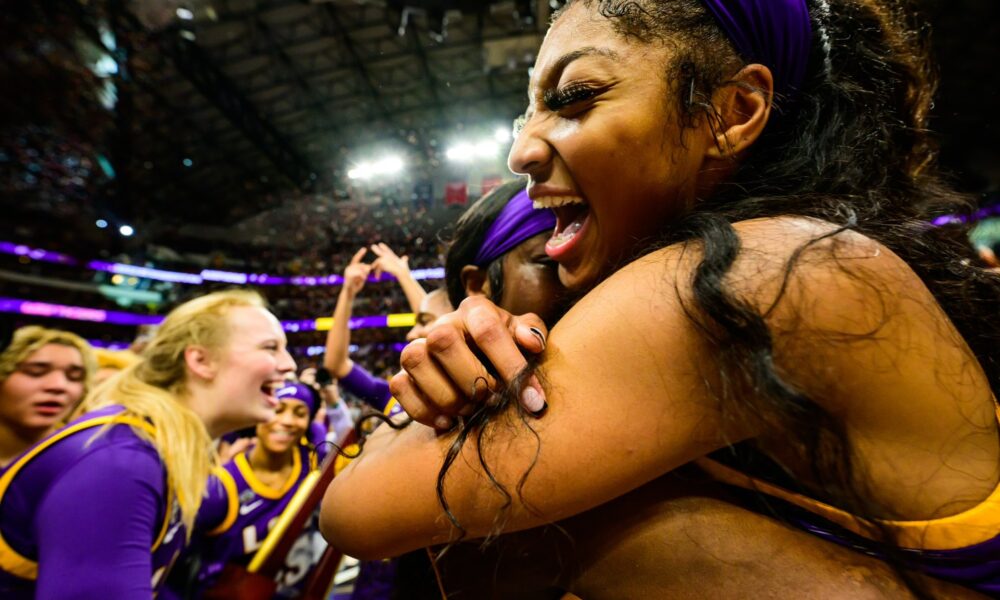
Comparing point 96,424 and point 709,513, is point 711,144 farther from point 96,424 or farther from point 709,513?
point 96,424

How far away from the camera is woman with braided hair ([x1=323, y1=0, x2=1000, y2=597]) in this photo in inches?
23.7

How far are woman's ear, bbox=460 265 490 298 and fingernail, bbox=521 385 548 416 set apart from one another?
90 cm

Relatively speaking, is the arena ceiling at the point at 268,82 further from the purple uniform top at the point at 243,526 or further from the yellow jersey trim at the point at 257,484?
the purple uniform top at the point at 243,526

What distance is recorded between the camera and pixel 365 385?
7.96 ft

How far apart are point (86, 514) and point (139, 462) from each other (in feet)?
0.67

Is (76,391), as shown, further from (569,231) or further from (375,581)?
(569,231)

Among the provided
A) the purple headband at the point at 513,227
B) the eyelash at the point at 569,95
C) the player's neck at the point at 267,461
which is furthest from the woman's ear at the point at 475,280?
the player's neck at the point at 267,461

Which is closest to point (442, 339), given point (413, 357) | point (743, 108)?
point (413, 357)

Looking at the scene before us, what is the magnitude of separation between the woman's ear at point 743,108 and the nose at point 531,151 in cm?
30

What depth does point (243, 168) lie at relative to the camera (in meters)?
14.0

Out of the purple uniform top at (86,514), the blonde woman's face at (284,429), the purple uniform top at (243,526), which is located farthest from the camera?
the blonde woman's face at (284,429)

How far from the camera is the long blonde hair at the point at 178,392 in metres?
1.79

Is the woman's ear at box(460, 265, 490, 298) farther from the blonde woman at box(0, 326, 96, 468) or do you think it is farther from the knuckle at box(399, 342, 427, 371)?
the blonde woman at box(0, 326, 96, 468)

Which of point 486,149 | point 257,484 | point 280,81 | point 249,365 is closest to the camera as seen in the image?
point 249,365
